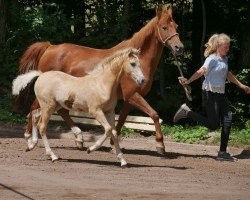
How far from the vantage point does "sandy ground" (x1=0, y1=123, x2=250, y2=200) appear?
27.4ft

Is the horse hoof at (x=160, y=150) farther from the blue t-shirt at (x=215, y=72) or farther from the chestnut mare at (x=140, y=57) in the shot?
the blue t-shirt at (x=215, y=72)

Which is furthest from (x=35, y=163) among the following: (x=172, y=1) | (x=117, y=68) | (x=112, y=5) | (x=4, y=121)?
(x=172, y=1)

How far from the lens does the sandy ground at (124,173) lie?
27.4 feet

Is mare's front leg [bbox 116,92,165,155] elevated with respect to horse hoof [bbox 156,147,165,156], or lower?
elevated

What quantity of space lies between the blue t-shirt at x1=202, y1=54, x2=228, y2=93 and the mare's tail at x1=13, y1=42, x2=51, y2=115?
11.2 ft

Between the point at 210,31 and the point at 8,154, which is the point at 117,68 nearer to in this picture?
the point at 8,154

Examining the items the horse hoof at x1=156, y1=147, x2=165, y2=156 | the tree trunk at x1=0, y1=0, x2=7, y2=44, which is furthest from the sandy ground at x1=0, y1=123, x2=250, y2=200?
the tree trunk at x1=0, y1=0, x2=7, y2=44

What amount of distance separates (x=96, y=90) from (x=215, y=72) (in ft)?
7.28

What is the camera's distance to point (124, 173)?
9.99 m

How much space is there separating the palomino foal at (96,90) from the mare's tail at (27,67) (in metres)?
A: 1.70

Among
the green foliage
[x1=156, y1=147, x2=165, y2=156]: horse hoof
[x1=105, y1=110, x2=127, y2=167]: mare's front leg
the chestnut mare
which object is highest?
the chestnut mare

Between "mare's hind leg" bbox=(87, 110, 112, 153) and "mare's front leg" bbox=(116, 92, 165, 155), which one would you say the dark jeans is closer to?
"mare's front leg" bbox=(116, 92, 165, 155)

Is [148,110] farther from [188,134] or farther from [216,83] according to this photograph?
[188,134]

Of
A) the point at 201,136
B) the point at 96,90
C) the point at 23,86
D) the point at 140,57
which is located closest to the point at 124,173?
the point at 96,90
